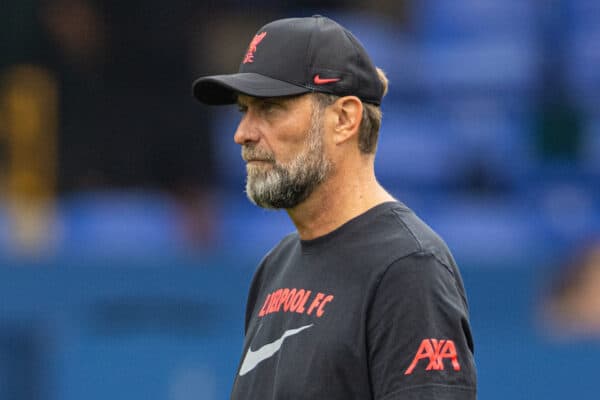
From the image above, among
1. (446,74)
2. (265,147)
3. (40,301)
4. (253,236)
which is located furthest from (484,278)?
(265,147)

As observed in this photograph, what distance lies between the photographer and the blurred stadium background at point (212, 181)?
6.13 meters

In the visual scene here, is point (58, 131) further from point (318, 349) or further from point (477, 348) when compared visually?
point (318, 349)

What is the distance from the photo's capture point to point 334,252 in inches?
108

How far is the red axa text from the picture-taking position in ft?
8.71

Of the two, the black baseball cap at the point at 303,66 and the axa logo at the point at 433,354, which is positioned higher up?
the black baseball cap at the point at 303,66

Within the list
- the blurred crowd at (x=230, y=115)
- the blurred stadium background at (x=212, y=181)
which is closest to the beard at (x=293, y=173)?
the blurred stadium background at (x=212, y=181)

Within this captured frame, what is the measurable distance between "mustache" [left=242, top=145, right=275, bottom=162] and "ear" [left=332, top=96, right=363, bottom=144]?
0.50 feet

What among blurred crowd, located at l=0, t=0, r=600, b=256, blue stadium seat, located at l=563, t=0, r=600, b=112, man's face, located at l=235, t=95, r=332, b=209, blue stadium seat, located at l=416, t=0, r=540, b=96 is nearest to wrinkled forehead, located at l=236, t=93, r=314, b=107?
man's face, located at l=235, t=95, r=332, b=209

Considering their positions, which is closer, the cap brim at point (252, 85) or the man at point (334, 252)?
the man at point (334, 252)

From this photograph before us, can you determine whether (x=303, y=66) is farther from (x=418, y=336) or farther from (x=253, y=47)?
(x=418, y=336)

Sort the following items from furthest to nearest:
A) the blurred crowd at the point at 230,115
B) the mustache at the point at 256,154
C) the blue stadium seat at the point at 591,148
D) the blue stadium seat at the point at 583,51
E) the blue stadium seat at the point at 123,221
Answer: the blue stadium seat at the point at 583,51 < the blue stadium seat at the point at 591,148 < the blurred crowd at the point at 230,115 < the blue stadium seat at the point at 123,221 < the mustache at the point at 256,154

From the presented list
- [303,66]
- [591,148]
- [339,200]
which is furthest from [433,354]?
[591,148]

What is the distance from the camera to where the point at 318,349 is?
258cm

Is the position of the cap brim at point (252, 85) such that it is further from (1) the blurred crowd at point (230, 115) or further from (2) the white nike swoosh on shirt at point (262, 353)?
(1) the blurred crowd at point (230, 115)
